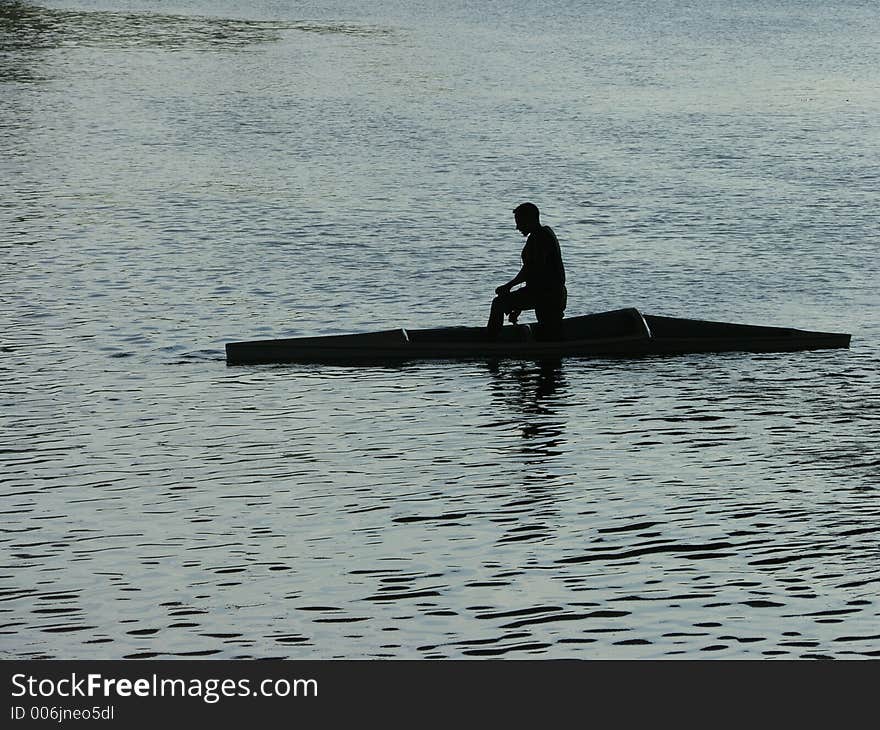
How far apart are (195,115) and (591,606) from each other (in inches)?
2172

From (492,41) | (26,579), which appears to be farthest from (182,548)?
(492,41)

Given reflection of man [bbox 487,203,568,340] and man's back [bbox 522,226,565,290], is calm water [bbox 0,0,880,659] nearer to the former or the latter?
reflection of man [bbox 487,203,568,340]

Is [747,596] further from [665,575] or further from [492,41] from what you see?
[492,41]

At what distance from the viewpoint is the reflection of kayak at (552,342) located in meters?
26.8

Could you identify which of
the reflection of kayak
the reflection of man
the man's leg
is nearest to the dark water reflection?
the reflection of kayak

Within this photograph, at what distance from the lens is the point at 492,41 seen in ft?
341

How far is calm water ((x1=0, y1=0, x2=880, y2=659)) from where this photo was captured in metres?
16.5

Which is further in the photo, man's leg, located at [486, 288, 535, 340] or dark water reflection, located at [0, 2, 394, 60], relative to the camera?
dark water reflection, located at [0, 2, 394, 60]

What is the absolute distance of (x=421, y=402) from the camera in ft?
80.4

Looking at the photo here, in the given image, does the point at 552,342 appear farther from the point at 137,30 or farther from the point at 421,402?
the point at 137,30

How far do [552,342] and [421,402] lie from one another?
3222mm

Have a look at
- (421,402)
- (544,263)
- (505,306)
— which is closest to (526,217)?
(544,263)

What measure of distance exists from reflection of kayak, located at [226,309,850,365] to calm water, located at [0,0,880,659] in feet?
1.20

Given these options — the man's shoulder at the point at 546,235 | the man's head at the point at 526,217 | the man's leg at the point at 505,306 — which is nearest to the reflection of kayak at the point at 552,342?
the man's leg at the point at 505,306
